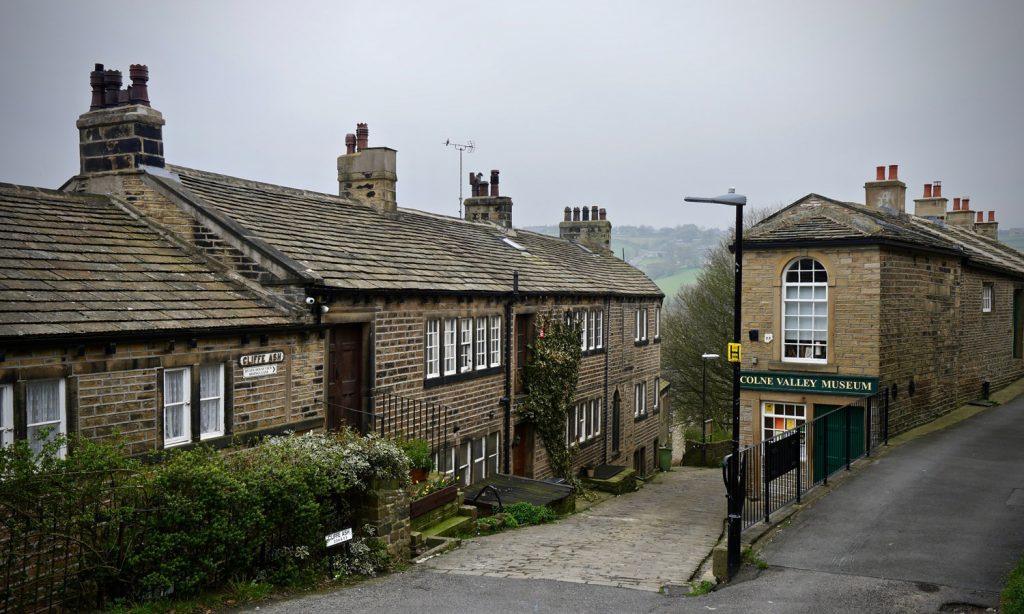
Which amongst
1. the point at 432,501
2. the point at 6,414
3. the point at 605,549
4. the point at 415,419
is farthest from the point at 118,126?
the point at 605,549

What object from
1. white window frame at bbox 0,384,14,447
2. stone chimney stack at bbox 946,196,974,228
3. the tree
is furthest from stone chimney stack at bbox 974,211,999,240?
white window frame at bbox 0,384,14,447

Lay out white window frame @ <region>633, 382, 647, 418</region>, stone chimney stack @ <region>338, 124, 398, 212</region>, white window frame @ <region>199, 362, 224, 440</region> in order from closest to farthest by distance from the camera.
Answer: white window frame @ <region>199, 362, 224, 440</region> → stone chimney stack @ <region>338, 124, 398, 212</region> → white window frame @ <region>633, 382, 647, 418</region>

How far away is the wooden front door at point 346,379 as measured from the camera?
15094mm

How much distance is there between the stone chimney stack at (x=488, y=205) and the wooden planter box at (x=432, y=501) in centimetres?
1642

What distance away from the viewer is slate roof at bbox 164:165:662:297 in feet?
51.6

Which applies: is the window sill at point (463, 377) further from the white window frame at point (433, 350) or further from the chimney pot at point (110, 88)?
the chimney pot at point (110, 88)

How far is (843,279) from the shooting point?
19.6 metres

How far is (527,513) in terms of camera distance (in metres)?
16.5

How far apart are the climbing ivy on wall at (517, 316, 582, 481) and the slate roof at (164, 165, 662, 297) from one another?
1318 mm

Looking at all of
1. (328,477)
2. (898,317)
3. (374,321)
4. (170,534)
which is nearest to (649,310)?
(898,317)

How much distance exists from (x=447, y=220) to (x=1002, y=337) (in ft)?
67.6

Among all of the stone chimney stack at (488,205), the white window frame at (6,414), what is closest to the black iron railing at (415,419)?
the white window frame at (6,414)

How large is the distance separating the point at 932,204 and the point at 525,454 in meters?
→ 26.5

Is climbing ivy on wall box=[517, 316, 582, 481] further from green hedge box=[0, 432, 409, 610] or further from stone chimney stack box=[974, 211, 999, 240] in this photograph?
stone chimney stack box=[974, 211, 999, 240]
